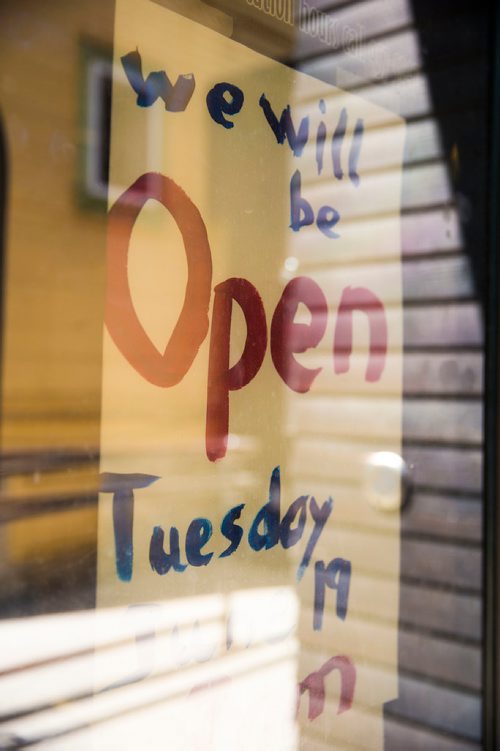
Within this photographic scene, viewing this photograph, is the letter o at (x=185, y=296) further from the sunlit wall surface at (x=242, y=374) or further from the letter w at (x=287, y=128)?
the letter w at (x=287, y=128)

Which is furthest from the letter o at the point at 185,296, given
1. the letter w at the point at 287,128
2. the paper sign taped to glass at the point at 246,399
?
the letter w at the point at 287,128

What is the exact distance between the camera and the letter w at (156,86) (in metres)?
0.99

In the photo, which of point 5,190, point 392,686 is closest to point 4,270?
point 5,190

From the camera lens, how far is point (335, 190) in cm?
133

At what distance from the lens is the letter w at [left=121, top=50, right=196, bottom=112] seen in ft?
3.24

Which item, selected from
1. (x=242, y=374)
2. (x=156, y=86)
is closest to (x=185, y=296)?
(x=242, y=374)

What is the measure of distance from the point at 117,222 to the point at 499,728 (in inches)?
46.9

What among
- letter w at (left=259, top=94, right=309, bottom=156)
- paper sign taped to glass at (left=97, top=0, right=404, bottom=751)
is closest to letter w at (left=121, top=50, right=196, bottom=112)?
paper sign taped to glass at (left=97, top=0, right=404, bottom=751)

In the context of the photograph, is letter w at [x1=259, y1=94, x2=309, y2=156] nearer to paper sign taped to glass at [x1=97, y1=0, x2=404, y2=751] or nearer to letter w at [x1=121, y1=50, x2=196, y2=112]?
paper sign taped to glass at [x1=97, y1=0, x2=404, y2=751]

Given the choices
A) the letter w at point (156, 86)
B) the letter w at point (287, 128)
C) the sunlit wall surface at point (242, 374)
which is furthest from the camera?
the letter w at point (287, 128)

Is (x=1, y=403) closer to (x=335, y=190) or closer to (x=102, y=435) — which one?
(x=102, y=435)

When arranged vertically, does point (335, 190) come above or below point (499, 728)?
above

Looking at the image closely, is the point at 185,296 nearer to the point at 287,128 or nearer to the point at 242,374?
the point at 242,374

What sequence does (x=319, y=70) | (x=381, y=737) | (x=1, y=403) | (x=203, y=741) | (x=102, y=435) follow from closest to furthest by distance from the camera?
(x=1, y=403) → (x=102, y=435) → (x=203, y=741) → (x=319, y=70) → (x=381, y=737)
